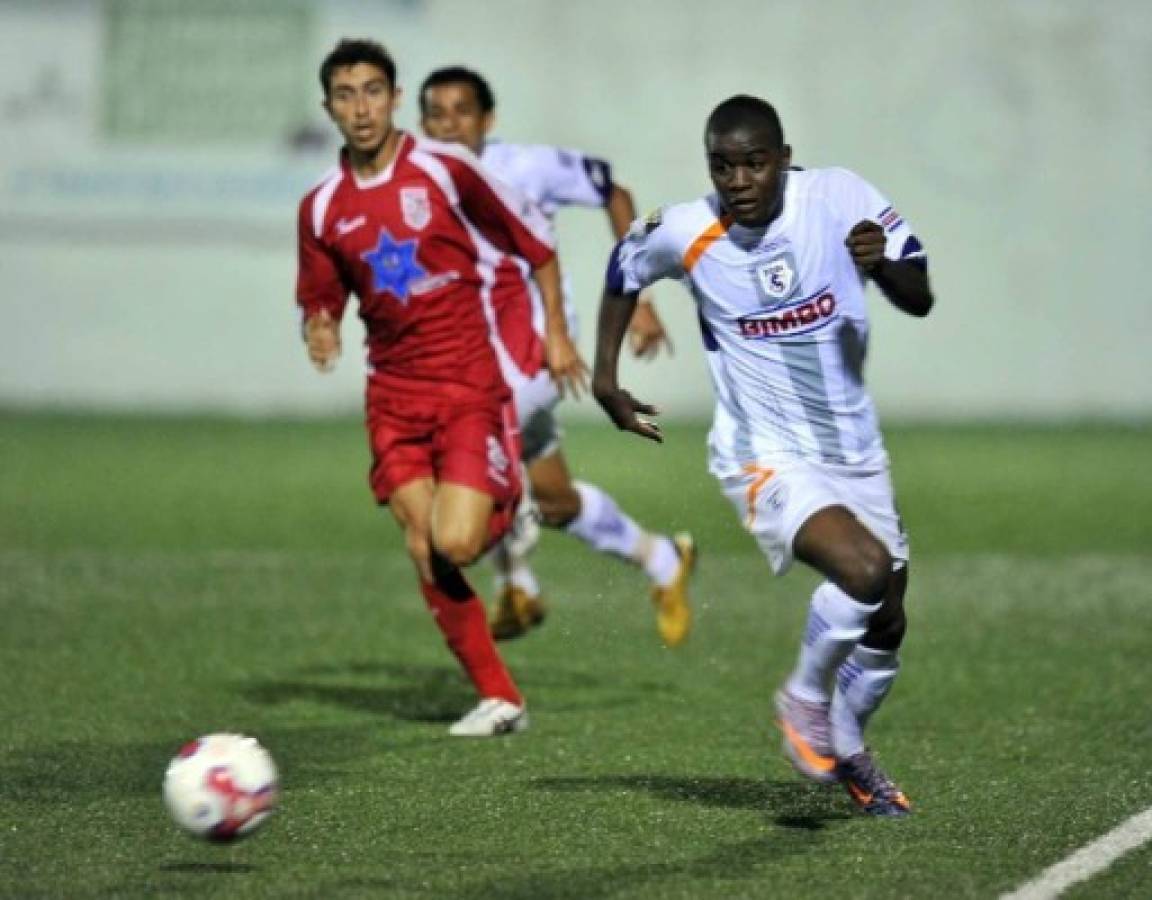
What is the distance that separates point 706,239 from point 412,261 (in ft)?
5.39

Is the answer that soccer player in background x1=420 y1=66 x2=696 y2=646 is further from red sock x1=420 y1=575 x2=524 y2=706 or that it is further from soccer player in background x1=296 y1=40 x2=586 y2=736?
red sock x1=420 y1=575 x2=524 y2=706

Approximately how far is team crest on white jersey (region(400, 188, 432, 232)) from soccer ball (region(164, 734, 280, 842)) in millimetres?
2787

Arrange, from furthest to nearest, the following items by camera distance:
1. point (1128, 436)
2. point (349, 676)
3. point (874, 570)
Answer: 1. point (1128, 436)
2. point (349, 676)
3. point (874, 570)

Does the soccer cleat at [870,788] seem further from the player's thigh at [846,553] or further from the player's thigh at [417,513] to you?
the player's thigh at [417,513]

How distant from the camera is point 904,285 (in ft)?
22.3

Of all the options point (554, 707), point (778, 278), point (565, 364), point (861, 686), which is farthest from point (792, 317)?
point (554, 707)

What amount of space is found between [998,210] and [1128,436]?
9.25 feet

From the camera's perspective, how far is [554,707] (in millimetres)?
9242

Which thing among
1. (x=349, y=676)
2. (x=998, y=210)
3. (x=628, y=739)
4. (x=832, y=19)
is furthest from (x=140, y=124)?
(x=628, y=739)

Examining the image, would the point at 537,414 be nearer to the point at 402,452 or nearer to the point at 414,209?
the point at 402,452

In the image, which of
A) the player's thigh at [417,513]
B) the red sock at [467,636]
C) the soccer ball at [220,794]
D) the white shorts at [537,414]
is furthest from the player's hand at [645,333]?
the soccer ball at [220,794]

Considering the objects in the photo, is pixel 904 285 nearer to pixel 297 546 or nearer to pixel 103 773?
pixel 103 773

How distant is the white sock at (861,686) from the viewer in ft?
23.0

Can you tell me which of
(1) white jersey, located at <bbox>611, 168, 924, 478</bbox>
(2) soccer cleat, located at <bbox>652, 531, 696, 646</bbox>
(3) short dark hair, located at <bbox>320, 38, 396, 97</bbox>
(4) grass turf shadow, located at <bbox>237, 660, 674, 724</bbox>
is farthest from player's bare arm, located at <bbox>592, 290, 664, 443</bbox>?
(2) soccer cleat, located at <bbox>652, 531, 696, 646</bbox>
